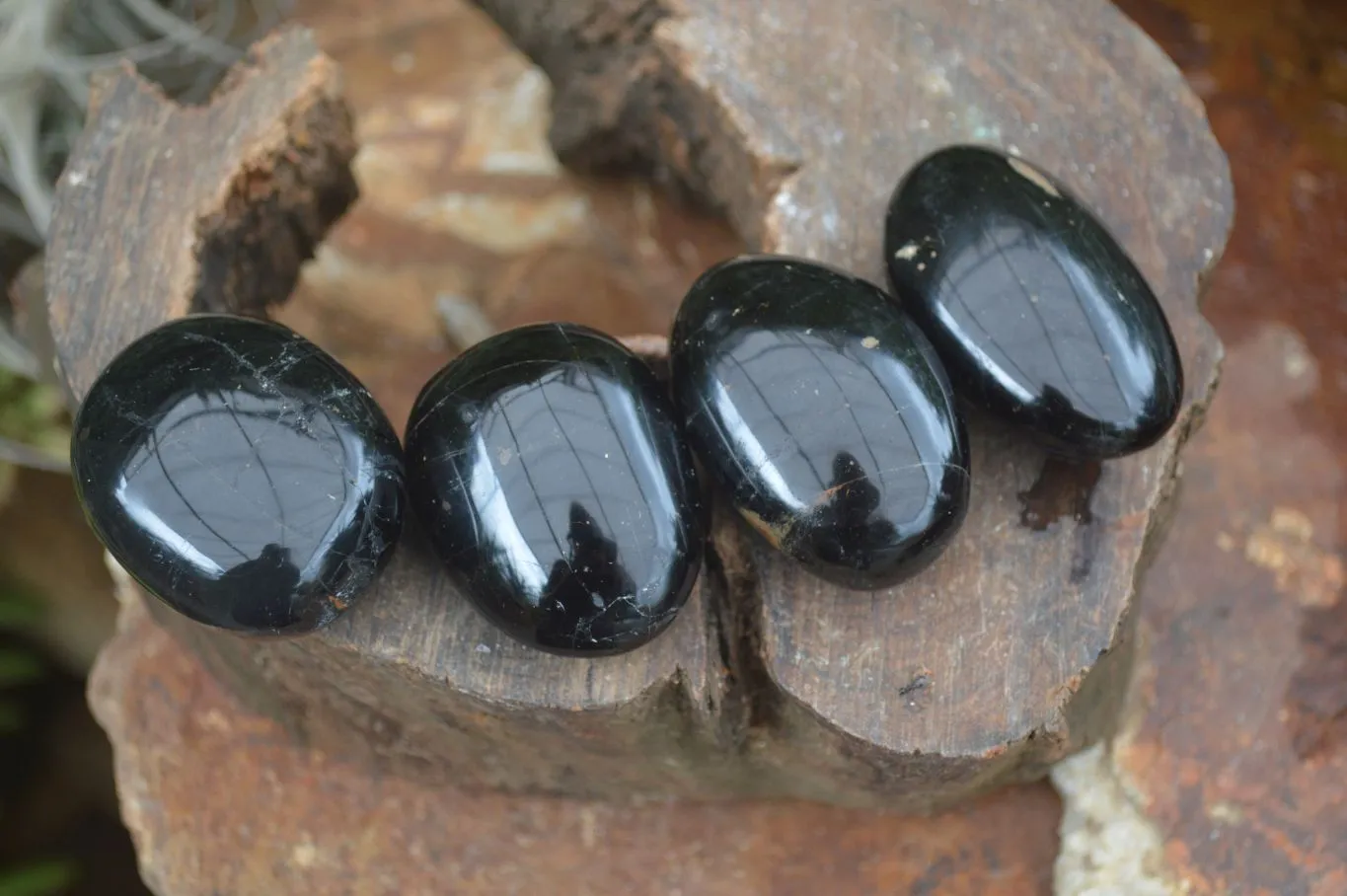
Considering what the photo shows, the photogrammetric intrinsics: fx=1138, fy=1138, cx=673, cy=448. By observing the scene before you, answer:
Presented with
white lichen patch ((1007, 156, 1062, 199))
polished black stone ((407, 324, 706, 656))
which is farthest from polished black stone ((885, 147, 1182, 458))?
polished black stone ((407, 324, 706, 656))

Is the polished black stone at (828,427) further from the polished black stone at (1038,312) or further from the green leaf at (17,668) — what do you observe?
the green leaf at (17,668)

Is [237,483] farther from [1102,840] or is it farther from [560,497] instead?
[1102,840]

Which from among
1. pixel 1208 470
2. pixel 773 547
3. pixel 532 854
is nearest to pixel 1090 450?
pixel 773 547

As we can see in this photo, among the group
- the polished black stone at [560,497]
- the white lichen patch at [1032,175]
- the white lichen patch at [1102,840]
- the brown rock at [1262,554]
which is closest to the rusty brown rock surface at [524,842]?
the white lichen patch at [1102,840]

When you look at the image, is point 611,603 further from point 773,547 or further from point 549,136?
point 549,136

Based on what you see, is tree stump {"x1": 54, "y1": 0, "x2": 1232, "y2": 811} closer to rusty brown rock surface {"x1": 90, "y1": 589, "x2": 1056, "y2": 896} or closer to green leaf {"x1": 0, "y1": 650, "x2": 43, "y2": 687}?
rusty brown rock surface {"x1": 90, "y1": 589, "x2": 1056, "y2": 896}

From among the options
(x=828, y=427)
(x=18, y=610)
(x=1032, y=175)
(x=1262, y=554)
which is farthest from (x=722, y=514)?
(x=18, y=610)
